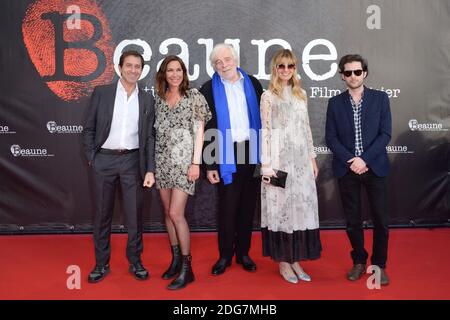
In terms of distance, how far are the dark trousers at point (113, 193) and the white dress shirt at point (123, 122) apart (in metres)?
0.09

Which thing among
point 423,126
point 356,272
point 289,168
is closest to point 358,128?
point 289,168

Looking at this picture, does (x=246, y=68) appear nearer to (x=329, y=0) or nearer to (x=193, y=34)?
(x=193, y=34)

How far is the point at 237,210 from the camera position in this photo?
3.47 metres

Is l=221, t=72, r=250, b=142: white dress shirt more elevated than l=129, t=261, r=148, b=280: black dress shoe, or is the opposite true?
l=221, t=72, r=250, b=142: white dress shirt

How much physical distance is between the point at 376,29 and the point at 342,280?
108 inches

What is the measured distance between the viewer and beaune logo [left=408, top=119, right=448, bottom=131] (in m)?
4.63

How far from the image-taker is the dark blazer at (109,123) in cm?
314

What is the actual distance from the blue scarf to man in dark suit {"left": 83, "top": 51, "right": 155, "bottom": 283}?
51cm

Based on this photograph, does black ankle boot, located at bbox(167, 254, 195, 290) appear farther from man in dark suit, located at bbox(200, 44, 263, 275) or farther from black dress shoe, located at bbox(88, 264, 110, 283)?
black dress shoe, located at bbox(88, 264, 110, 283)

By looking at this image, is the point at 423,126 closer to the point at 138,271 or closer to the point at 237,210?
the point at 237,210

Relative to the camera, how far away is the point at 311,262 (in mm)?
3648

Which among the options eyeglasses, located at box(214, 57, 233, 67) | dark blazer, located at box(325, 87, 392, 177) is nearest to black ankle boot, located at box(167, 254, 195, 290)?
dark blazer, located at box(325, 87, 392, 177)

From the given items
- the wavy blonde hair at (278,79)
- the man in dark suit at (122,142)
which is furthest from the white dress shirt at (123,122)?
the wavy blonde hair at (278,79)

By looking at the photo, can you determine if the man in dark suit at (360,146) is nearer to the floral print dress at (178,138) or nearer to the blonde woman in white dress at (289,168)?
the blonde woman in white dress at (289,168)
